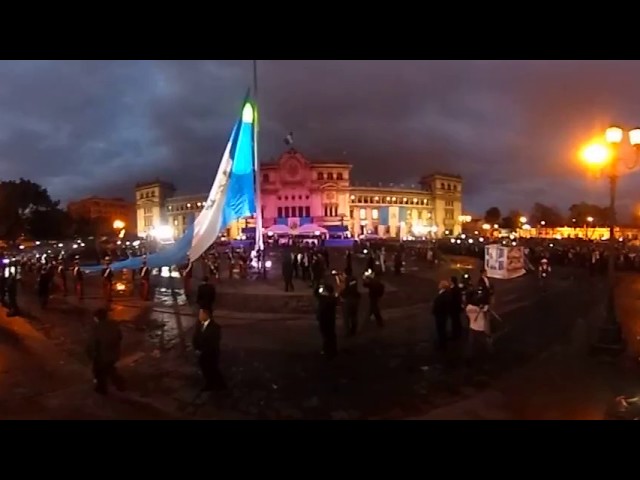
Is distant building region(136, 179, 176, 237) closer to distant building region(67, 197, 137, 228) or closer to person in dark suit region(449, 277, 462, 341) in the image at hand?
distant building region(67, 197, 137, 228)

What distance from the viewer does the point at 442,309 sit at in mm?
9281

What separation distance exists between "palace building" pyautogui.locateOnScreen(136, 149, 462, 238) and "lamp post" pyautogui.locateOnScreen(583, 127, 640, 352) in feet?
241

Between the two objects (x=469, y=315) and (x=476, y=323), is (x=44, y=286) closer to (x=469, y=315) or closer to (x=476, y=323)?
(x=469, y=315)

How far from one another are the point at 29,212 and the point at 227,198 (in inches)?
1640

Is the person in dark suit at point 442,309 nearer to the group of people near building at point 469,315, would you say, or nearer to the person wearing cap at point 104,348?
the group of people near building at point 469,315

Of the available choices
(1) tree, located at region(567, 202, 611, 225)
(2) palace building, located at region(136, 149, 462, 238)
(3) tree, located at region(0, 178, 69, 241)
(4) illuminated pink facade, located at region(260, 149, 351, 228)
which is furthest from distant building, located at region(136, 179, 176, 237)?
(1) tree, located at region(567, 202, 611, 225)

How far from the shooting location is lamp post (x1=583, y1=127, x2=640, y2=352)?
8.72m

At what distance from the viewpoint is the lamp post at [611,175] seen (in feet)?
28.6

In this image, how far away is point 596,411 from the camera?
6.02 meters

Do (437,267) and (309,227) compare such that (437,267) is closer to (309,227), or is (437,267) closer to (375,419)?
(375,419)

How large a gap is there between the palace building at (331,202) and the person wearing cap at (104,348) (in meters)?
74.3

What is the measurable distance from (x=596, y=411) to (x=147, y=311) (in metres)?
12.1

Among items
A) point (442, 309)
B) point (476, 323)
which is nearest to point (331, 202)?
point (442, 309)

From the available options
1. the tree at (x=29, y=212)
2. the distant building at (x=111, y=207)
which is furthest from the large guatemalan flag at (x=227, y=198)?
the distant building at (x=111, y=207)
